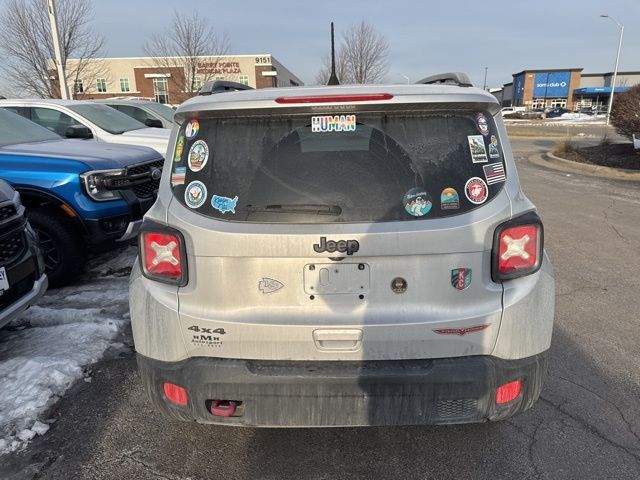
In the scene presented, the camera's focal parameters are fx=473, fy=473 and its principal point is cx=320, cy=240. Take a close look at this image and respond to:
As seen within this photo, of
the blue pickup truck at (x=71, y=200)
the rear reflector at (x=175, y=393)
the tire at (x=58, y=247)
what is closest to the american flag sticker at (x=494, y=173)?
the rear reflector at (x=175, y=393)

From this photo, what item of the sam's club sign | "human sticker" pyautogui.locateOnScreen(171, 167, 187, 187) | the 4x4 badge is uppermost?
the sam's club sign

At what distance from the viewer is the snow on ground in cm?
277

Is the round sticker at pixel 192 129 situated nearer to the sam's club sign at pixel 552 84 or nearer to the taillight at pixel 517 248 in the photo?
the taillight at pixel 517 248

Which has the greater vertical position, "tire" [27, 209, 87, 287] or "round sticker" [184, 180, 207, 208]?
"round sticker" [184, 180, 207, 208]

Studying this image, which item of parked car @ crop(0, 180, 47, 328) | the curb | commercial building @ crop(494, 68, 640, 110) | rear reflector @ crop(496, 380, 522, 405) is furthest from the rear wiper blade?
commercial building @ crop(494, 68, 640, 110)

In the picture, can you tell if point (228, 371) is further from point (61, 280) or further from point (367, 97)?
point (61, 280)

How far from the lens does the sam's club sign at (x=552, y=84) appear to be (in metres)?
90.2

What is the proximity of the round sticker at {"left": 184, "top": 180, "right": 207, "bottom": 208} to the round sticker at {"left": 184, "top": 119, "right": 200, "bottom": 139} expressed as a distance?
229 mm

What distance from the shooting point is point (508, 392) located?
2107 mm

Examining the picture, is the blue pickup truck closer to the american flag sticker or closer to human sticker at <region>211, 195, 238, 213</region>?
human sticker at <region>211, 195, 238, 213</region>

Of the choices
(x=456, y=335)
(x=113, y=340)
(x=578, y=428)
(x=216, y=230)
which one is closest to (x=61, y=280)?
(x=113, y=340)

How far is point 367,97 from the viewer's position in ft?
6.59

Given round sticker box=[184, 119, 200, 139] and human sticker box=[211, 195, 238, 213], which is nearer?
human sticker box=[211, 195, 238, 213]

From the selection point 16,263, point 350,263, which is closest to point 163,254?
point 350,263
